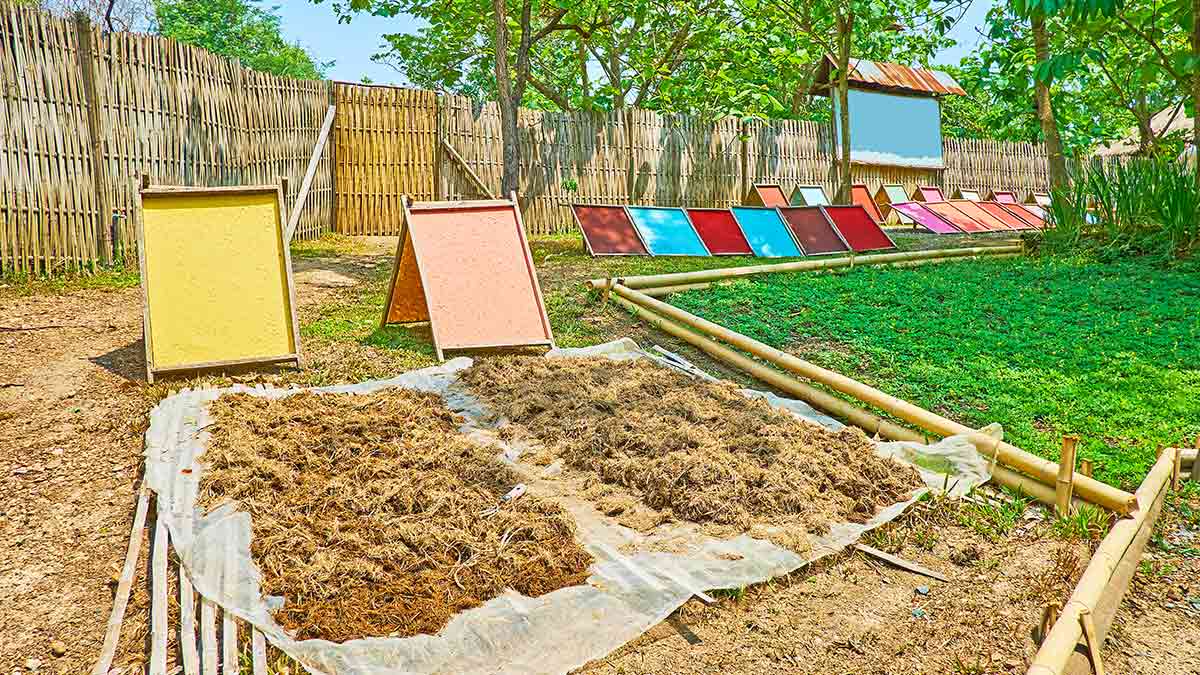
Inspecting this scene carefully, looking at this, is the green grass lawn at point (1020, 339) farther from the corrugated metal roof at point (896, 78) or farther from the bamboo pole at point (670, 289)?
the corrugated metal roof at point (896, 78)

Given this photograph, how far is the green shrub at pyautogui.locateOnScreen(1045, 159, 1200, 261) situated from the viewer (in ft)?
23.3

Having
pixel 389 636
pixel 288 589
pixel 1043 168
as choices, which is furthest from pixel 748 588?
pixel 1043 168

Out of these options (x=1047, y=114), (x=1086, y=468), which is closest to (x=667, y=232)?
(x=1047, y=114)

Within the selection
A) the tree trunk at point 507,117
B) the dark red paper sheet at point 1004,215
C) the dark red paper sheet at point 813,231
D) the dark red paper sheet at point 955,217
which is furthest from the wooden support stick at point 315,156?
the dark red paper sheet at point 1004,215

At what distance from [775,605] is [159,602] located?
5.38ft

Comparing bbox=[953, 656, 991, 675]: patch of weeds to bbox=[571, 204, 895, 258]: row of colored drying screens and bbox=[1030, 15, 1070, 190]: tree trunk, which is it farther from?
bbox=[1030, 15, 1070, 190]: tree trunk

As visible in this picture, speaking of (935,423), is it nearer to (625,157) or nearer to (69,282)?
(69,282)

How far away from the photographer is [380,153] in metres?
10.5

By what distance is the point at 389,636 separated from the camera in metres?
2.15

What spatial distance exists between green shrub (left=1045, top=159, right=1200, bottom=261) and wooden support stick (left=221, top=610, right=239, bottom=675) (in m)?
7.27

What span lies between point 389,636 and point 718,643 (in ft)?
2.68

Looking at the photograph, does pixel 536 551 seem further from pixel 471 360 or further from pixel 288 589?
pixel 471 360

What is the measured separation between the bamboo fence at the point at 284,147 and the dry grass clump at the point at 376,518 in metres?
3.95

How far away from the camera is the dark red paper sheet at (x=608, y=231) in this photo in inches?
346
